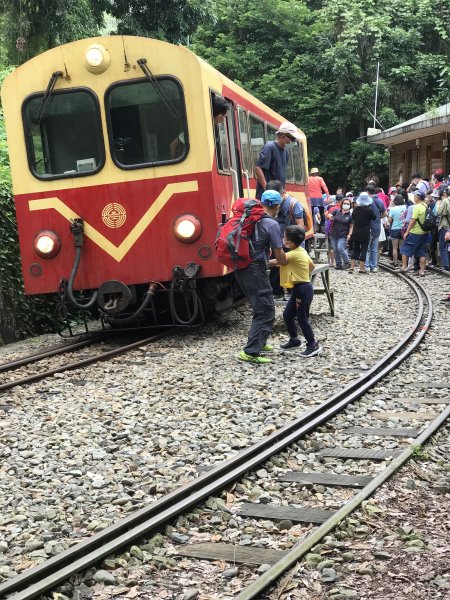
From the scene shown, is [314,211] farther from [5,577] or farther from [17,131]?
[5,577]

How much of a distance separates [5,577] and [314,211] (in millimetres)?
18239

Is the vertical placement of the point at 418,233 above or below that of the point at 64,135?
below

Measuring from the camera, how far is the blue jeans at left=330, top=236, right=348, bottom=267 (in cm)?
1764

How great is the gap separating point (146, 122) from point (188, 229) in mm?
1297

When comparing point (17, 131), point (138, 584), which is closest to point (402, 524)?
point (138, 584)

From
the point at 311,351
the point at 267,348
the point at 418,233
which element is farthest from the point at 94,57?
the point at 418,233

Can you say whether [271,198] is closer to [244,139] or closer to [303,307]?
[303,307]

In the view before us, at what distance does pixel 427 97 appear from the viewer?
1276 inches

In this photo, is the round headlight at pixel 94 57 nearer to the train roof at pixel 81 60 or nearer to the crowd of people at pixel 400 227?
the train roof at pixel 81 60

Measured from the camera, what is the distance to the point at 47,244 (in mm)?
8875

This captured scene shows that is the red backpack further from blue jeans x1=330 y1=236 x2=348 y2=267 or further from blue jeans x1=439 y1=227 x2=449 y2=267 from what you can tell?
blue jeans x1=330 y1=236 x2=348 y2=267

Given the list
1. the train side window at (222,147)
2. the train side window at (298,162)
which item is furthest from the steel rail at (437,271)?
the train side window at (222,147)

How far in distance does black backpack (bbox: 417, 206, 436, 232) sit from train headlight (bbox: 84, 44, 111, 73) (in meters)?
8.29

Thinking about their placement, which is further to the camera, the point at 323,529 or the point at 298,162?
the point at 298,162
